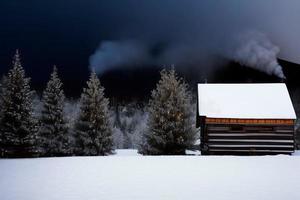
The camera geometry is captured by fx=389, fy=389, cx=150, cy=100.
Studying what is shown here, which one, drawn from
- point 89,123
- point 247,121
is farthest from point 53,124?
point 247,121

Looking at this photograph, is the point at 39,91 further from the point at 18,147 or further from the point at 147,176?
the point at 147,176

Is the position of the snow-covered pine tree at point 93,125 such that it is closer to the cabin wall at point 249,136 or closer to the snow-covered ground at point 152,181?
the cabin wall at point 249,136

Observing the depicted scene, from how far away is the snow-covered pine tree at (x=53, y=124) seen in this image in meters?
32.4

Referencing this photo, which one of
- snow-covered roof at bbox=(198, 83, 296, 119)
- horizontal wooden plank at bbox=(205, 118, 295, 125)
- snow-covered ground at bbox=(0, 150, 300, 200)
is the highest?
snow-covered roof at bbox=(198, 83, 296, 119)

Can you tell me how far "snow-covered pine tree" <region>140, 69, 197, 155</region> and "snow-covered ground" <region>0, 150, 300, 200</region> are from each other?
9.85 metres

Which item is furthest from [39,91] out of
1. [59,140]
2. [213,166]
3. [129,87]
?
[213,166]

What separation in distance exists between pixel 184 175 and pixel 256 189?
4.09m

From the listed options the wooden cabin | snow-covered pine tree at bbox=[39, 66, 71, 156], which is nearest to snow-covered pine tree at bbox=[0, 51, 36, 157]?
snow-covered pine tree at bbox=[39, 66, 71, 156]

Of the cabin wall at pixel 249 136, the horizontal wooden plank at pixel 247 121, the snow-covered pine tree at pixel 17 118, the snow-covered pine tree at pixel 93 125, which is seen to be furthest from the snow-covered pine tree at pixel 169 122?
the snow-covered pine tree at pixel 17 118

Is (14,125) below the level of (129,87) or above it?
below

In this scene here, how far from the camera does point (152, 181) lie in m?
15.1

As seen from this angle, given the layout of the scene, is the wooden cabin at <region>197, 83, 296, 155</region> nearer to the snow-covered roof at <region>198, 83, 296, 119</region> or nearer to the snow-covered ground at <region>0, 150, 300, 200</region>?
the snow-covered roof at <region>198, 83, 296, 119</region>

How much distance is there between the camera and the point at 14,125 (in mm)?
29344

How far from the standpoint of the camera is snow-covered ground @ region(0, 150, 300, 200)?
12.4 meters
